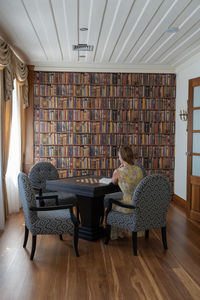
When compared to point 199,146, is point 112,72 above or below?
above

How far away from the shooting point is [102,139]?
22.9ft

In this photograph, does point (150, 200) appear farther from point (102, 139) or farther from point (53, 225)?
point (102, 139)

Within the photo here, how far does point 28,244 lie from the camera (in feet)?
13.6

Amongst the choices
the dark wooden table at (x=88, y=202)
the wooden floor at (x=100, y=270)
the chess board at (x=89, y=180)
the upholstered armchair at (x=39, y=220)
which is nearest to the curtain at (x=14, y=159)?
the wooden floor at (x=100, y=270)

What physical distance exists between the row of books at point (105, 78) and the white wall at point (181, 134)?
37 centimetres

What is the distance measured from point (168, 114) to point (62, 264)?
4.58 meters

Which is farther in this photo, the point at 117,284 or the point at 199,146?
the point at 199,146

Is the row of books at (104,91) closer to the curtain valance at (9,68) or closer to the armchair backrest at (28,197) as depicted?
the curtain valance at (9,68)

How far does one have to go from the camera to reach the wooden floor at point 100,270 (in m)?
2.85

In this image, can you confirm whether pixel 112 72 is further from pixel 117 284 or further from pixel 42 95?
pixel 117 284

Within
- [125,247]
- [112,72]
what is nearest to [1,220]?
[125,247]

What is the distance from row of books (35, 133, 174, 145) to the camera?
22.5 ft

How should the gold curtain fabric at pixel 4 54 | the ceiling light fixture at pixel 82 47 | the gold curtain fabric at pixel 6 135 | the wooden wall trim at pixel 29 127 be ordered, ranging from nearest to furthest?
1. the gold curtain fabric at pixel 4 54
2. the gold curtain fabric at pixel 6 135
3. the ceiling light fixture at pixel 82 47
4. the wooden wall trim at pixel 29 127

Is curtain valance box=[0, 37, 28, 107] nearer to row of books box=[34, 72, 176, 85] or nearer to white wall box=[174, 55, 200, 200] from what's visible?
row of books box=[34, 72, 176, 85]
